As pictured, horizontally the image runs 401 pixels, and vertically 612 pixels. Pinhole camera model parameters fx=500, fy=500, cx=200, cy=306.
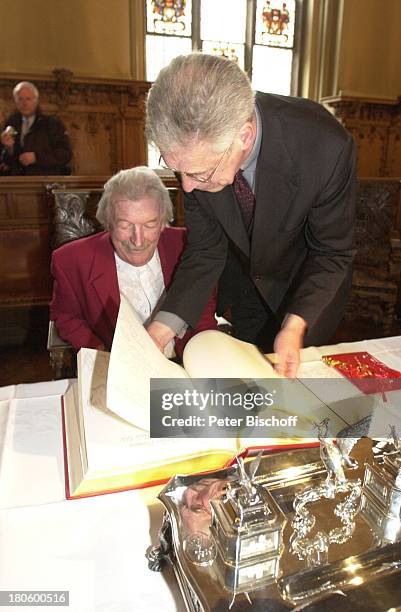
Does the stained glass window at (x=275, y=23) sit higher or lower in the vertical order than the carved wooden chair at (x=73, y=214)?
higher

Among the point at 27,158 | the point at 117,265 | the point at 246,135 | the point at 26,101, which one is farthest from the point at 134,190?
the point at 26,101

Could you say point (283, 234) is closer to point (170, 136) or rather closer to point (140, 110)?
point (170, 136)

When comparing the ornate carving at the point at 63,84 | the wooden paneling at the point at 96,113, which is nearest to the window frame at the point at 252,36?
the wooden paneling at the point at 96,113

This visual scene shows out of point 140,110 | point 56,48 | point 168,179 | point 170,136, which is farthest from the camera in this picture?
point 140,110

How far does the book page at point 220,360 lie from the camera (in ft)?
3.71

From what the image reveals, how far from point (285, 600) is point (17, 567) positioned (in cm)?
45

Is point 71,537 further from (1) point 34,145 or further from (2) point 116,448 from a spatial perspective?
(1) point 34,145

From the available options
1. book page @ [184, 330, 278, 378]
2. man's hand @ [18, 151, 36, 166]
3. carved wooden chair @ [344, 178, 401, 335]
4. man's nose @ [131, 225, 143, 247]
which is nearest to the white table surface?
book page @ [184, 330, 278, 378]

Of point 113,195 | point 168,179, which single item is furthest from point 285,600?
point 168,179

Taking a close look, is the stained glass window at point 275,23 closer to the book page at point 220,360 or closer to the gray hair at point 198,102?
the gray hair at point 198,102

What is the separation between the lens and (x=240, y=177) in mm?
1751

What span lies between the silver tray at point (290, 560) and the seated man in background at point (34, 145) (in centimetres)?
502

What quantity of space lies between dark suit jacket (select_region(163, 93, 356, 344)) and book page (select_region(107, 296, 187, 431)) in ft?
2.10

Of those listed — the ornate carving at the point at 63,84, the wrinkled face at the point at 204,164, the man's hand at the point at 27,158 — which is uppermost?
the ornate carving at the point at 63,84
